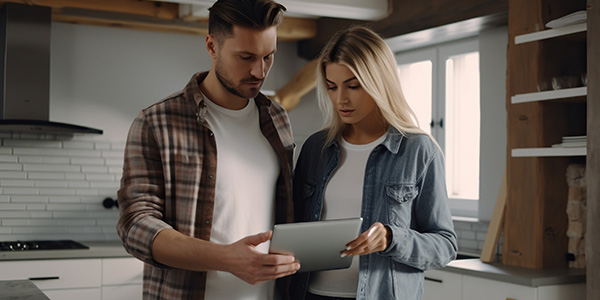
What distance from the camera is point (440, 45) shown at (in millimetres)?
4973

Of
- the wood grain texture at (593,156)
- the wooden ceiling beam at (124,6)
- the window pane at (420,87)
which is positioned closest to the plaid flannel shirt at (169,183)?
the wood grain texture at (593,156)

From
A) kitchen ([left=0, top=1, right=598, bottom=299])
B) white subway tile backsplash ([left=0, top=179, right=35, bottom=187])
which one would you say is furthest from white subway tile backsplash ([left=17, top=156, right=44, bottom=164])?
white subway tile backsplash ([left=0, top=179, right=35, bottom=187])

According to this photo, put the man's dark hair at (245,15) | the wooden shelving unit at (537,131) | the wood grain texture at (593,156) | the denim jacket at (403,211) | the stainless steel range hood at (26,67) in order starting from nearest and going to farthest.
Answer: the man's dark hair at (245,15) → the denim jacket at (403,211) → the wood grain texture at (593,156) → the wooden shelving unit at (537,131) → the stainless steel range hood at (26,67)

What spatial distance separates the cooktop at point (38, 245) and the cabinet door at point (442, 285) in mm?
2215

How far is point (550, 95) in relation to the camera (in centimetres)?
354

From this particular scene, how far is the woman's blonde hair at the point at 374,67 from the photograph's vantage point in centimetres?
221

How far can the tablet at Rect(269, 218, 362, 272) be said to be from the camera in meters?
1.78

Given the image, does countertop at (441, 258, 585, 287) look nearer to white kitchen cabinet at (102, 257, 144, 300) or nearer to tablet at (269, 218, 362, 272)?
tablet at (269, 218, 362, 272)

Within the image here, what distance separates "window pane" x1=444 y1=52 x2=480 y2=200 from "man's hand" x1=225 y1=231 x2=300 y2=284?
328 cm

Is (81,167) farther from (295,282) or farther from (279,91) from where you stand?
(295,282)

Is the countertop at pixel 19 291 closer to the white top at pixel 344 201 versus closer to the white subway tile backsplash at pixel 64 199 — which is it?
the white top at pixel 344 201

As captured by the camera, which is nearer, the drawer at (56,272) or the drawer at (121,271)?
the drawer at (56,272)

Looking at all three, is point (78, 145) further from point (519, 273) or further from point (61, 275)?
point (519, 273)

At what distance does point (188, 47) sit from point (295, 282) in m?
3.61
